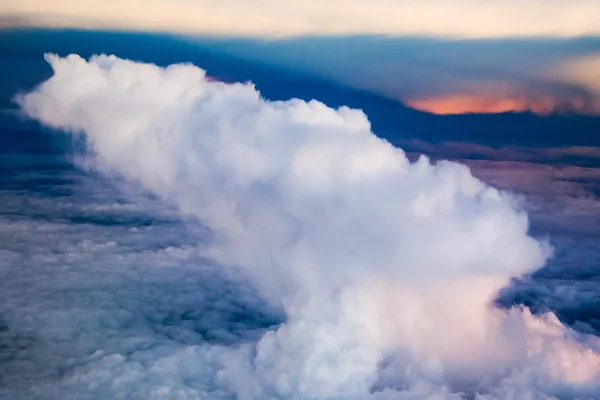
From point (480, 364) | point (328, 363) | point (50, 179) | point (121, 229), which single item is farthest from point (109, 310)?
point (50, 179)

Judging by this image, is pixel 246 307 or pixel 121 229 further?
pixel 121 229

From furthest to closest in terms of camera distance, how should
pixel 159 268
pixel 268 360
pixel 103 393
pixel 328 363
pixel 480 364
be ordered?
pixel 159 268
pixel 480 364
pixel 268 360
pixel 328 363
pixel 103 393

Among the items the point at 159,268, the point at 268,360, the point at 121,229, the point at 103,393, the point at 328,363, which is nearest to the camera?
the point at 103,393

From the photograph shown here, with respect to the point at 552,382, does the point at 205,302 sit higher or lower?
lower

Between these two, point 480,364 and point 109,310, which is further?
point 109,310

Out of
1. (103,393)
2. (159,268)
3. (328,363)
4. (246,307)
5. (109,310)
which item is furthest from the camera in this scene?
(159,268)

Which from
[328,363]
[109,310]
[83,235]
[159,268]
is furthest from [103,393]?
[83,235]

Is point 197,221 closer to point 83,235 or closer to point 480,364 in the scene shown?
point 83,235

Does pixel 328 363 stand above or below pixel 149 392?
above

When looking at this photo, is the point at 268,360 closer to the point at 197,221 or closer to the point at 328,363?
the point at 328,363
